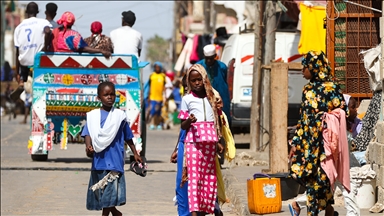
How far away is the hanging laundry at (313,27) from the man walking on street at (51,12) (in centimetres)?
445

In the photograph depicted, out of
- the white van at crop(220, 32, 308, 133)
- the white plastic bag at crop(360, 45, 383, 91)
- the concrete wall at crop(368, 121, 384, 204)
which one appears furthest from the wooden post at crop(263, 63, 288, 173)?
the white van at crop(220, 32, 308, 133)

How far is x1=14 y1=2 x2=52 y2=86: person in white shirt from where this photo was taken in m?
15.9

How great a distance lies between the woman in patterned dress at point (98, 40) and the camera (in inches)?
603

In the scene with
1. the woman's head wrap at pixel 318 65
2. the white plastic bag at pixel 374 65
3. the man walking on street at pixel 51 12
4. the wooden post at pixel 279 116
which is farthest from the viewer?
the man walking on street at pixel 51 12

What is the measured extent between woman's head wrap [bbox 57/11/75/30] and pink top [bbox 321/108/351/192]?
7762 mm

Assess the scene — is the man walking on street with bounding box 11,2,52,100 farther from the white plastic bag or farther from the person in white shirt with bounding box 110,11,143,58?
the white plastic bag

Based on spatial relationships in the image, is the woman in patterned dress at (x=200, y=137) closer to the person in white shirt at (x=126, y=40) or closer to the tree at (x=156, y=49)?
the person in white shirt at (x=126, y=40)

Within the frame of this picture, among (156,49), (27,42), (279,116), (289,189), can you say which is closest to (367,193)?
(289,189)

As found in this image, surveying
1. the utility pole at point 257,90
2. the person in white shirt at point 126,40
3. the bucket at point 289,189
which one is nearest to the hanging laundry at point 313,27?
the utility pole at point 257,90

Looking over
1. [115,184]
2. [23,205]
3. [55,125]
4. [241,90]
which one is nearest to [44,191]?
[23,205]

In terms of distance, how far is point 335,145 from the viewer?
8305 millimetres

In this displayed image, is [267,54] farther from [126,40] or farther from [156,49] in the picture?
[156,49]

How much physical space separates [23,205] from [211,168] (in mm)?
3284

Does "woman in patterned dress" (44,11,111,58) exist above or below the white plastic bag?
above
